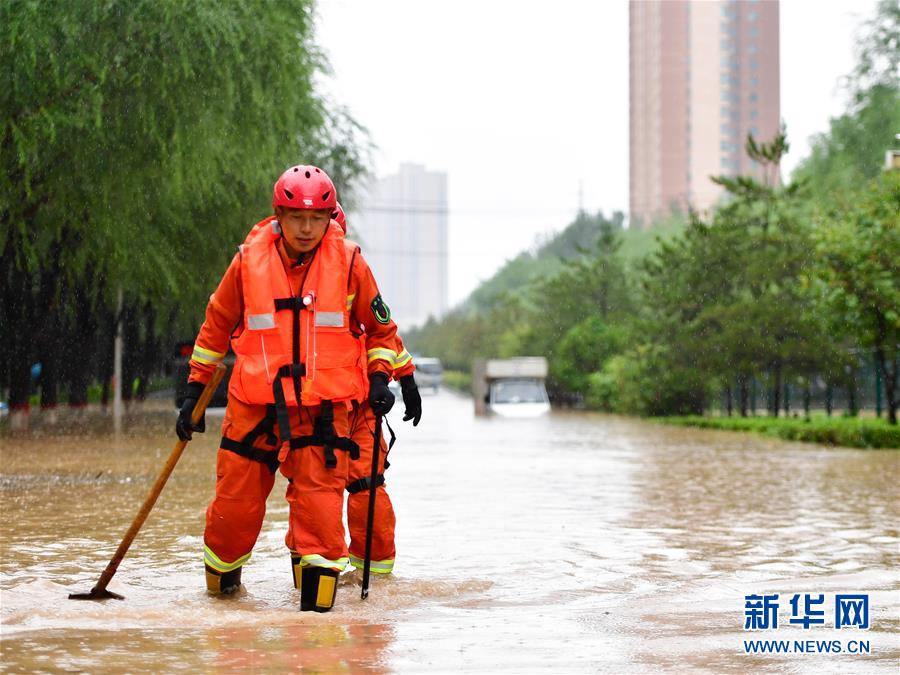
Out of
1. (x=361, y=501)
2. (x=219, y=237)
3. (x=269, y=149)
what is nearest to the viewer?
(x=361, y=501)

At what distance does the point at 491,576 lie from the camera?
8.51 meters

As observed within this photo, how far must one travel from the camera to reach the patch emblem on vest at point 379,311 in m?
7.51

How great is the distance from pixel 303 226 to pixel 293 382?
2.39 ft

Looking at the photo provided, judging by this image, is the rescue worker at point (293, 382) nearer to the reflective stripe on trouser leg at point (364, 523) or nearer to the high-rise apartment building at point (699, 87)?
the reflective stripe on trouser leg at point (364, 523)

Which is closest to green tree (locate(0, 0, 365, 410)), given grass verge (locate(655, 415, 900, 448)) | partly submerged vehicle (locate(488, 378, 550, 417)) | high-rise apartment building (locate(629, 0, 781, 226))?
grass verge (locate(655, 415, 900, 448))

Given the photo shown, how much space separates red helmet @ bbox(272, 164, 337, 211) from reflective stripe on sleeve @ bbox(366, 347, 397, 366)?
72 cm

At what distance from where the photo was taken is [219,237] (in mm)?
27078

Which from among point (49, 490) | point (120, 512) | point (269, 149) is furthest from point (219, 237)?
point (120, 512)

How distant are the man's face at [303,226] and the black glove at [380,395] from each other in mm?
689

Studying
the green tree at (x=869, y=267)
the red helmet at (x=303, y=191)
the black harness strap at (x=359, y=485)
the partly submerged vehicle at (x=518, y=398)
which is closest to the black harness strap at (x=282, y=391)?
the red helmet at (x=303, y=191)

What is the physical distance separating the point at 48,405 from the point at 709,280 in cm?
1645

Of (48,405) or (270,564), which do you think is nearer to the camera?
(270,564)

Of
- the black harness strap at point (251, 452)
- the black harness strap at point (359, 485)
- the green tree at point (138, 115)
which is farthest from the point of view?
the green tree at point (138, 115)

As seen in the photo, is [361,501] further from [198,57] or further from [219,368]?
[198,57]
